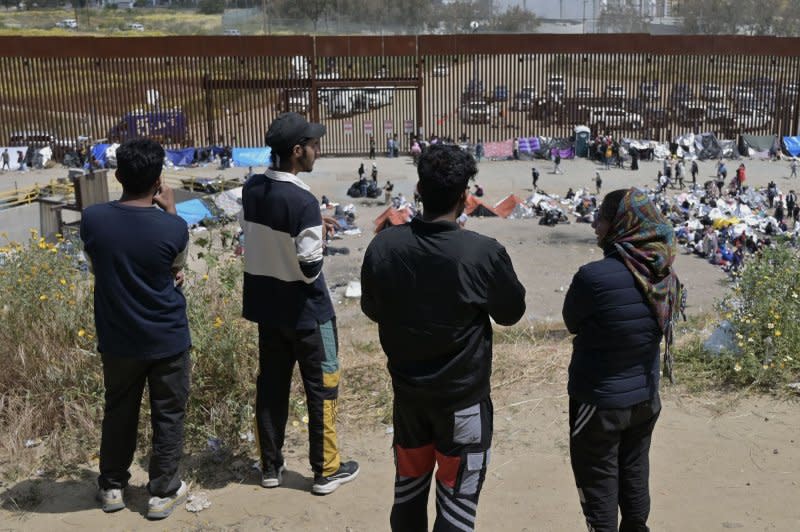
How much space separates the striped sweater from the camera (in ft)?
13.2

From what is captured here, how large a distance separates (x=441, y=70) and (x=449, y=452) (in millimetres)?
35190

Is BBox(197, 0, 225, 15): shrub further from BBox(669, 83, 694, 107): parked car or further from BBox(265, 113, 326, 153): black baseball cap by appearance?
BBox(265, 113, 326, 153): black baseball cap

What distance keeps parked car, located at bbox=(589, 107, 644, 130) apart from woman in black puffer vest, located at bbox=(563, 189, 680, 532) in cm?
3323

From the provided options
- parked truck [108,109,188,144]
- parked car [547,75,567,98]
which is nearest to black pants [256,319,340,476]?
parked truck [108,109,188,144]

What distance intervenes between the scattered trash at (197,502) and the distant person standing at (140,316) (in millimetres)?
78

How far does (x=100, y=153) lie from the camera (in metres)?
30.4

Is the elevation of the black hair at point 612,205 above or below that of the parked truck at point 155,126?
above

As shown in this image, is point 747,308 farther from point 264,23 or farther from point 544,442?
point 264,23

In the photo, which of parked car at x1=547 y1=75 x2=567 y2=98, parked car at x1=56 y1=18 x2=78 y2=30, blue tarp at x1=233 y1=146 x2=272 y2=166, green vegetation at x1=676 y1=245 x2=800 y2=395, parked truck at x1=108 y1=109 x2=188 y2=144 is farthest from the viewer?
parked car at x1=56 y1=18 x2=78 y2=30

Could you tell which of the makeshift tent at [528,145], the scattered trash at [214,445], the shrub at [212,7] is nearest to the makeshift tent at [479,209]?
the makeshift tent at [528,145]

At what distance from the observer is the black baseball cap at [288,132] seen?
4074 millimetres

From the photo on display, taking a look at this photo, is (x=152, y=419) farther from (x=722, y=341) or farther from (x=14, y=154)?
(x=14, y=154)

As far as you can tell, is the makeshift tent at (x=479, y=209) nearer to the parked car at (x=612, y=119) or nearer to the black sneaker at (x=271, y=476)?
the parked car at (x=612, y=119)

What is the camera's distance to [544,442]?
4.84 meters
